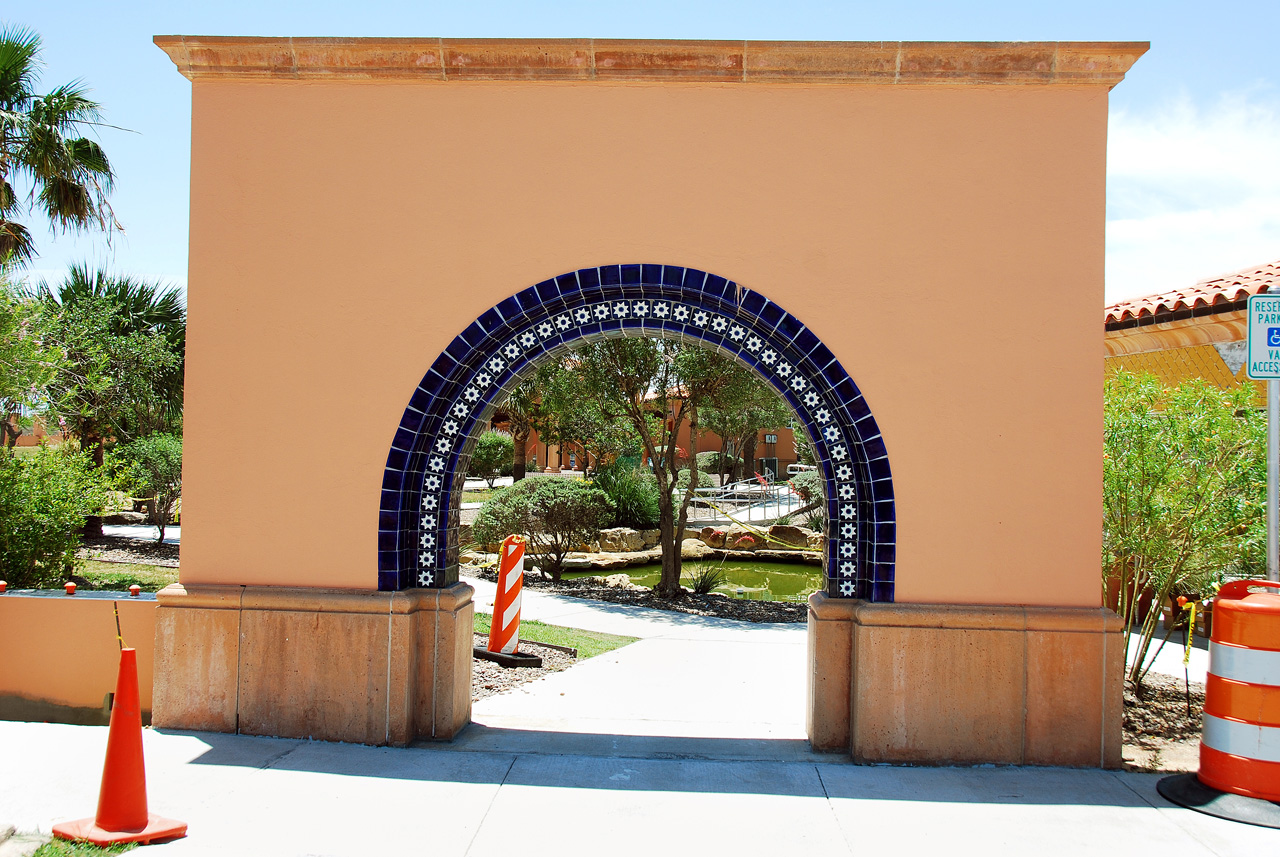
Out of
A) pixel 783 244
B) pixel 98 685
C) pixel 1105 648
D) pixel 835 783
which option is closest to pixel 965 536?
pixel 1105 648

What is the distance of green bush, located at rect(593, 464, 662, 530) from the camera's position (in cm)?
1619

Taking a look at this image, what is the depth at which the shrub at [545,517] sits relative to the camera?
1287 centimetres

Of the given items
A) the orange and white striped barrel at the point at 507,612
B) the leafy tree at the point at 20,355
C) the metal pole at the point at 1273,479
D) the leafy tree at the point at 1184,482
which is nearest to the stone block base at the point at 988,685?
the metal pole at the point at 1273,479

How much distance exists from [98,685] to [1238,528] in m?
7.62

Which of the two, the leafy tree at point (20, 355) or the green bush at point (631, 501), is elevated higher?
the leafy tree at point (20, 355)

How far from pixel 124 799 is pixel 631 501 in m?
13.0

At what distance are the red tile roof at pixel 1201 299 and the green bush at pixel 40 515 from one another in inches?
396

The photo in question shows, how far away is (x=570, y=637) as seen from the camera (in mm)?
8352

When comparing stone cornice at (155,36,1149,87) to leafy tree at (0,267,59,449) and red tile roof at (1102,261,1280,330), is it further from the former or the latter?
leafy tree at (0,267,59,449)

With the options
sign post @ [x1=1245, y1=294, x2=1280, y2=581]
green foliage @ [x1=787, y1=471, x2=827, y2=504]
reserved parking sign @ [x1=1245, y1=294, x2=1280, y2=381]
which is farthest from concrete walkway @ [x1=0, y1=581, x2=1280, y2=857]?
green foliage @ [x1=787, y1=471, x2=827, y2=504]

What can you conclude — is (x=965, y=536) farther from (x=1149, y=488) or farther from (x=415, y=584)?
(x=415, y=584)

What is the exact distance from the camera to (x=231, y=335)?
4.85 m

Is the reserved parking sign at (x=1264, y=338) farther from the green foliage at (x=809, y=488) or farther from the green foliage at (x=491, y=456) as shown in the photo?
the green foliage at (x=491, y=456)

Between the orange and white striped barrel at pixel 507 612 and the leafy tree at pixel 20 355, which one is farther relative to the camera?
the leafy tree at pixel 20 355
